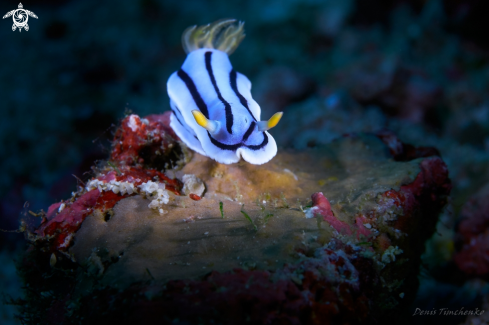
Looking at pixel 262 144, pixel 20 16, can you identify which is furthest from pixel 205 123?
pixel 20 16

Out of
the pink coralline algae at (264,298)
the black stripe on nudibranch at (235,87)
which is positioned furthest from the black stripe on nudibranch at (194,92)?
the pink coralline algae at (264,298)

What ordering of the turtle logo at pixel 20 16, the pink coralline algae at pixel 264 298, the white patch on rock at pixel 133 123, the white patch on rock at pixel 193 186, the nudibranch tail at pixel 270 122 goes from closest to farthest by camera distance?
the pink coralline algae at pixel 264 298, the nudibranch tail at pixel 270 122, the white patch on rock at pixel 193 186, the white patch on rock at pixel 133 123, the turtle logo at pixel 20 16

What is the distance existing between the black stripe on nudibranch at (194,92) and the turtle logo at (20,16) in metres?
7.97

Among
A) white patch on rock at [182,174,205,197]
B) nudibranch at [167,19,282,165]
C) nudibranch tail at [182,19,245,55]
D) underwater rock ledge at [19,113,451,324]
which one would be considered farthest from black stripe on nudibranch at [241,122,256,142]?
nudibranch tail at [182,19,245,55]

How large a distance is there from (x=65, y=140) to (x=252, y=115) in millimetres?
5624

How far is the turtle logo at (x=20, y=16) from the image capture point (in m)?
8.59

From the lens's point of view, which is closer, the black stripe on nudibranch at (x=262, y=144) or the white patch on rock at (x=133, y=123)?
the black stripe on nudibranch at (x=262, y=144)

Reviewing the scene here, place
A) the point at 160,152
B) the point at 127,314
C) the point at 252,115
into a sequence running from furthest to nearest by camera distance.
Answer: the point at 160,152
the point at 252,115
the point at 127,314

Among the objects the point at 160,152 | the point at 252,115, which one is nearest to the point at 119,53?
the point at 160,152

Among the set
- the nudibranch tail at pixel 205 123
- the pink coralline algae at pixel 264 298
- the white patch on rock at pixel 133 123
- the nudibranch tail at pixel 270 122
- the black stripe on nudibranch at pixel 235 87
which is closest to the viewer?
the pink coralline algae at pixel 264 298

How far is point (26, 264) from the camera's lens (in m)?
2.22

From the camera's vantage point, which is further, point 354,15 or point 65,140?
point 354,15

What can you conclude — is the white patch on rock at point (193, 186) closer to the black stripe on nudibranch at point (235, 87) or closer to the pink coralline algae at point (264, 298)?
the black stripe on nudibranch at point (235, 87)

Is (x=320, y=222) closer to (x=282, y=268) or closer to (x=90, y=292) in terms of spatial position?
(x=282, y=268)
